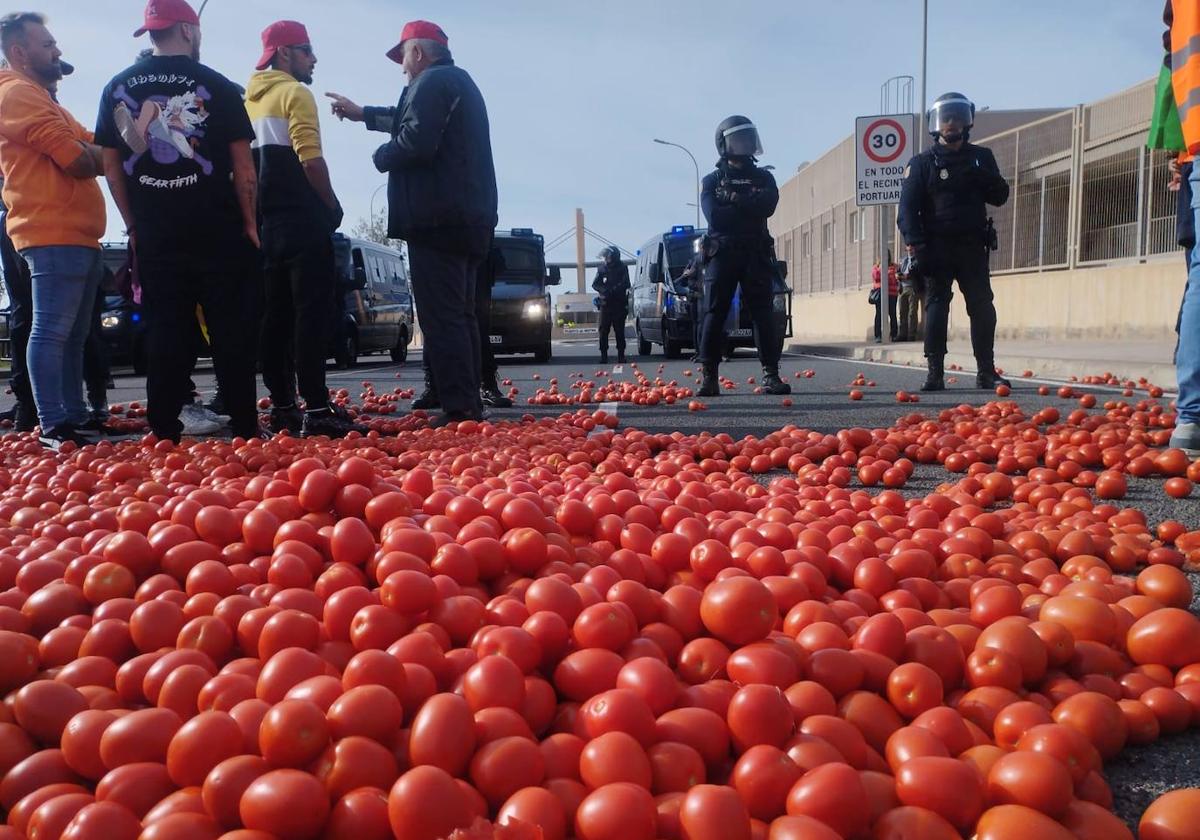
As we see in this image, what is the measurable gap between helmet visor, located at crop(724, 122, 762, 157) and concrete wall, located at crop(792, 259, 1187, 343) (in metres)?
9.35

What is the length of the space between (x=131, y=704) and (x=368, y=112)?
4957mm

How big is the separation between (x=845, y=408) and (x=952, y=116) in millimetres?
2719

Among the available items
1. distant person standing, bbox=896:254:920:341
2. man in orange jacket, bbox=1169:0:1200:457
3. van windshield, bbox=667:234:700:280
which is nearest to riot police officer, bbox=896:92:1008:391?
man in orange jacket, bbox=1169:0:1200:457

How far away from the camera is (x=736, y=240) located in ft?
25.5

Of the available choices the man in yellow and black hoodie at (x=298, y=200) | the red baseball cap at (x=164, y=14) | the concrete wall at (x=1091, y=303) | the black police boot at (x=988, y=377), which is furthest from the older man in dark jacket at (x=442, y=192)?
the concrete wall at (x=1091, y=303)

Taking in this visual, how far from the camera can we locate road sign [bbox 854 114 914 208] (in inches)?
621

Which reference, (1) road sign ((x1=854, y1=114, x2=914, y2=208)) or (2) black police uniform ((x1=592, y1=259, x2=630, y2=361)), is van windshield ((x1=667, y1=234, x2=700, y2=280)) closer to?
(2) black police uniform ((x1=592, y1=259, x2=630, y2=361))

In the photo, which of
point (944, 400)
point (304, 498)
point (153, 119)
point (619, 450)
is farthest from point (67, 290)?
point (944, 400)

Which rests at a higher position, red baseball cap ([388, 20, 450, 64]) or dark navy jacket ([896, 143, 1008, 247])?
red baseball cap ([388, 20, 450, 64])

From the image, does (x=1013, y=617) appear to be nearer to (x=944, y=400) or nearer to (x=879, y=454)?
(x=879, y=454)

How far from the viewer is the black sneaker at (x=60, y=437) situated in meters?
5.31

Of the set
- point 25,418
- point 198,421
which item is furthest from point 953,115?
point 25,418

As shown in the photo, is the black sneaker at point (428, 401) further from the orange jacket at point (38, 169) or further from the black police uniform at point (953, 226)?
the black police uniform at point (953, 226)

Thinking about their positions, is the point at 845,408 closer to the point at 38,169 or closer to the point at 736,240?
the point at 736,240
